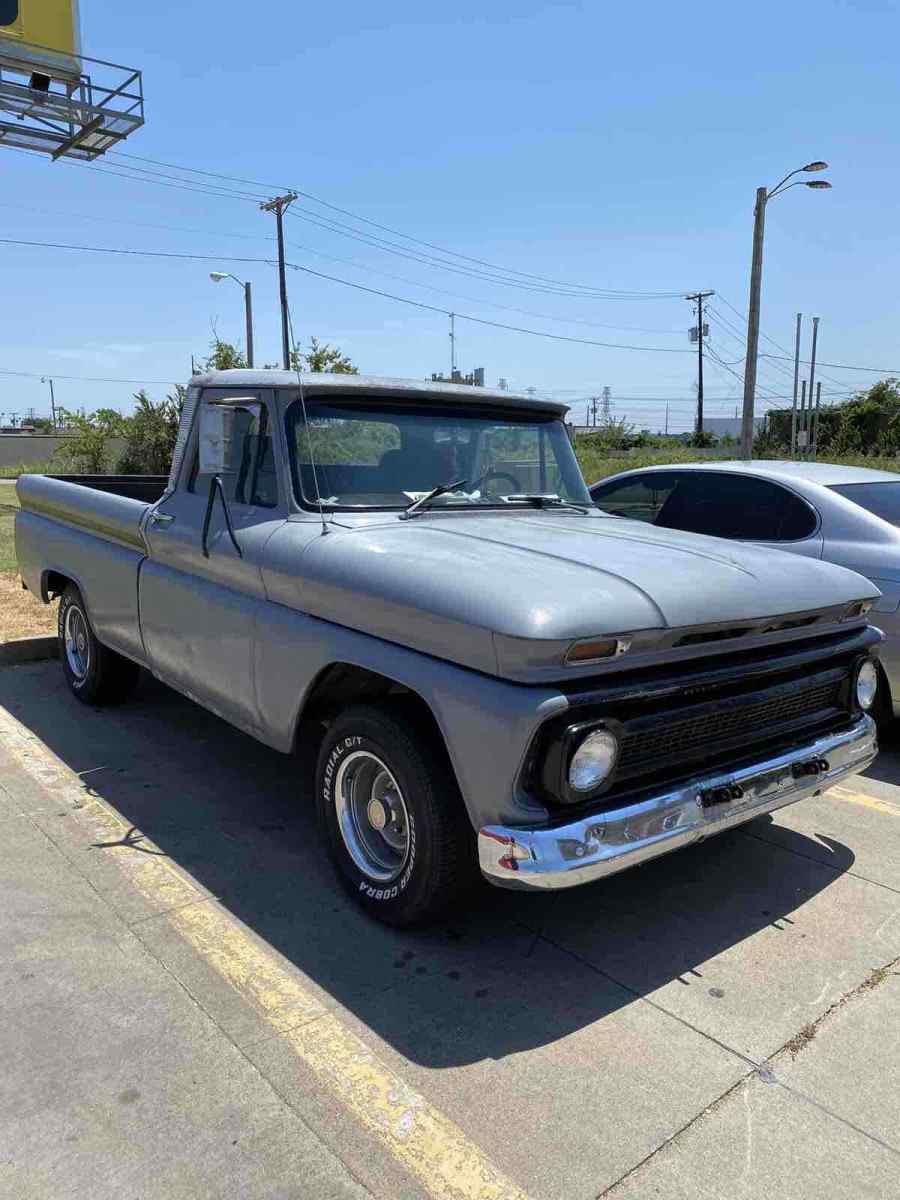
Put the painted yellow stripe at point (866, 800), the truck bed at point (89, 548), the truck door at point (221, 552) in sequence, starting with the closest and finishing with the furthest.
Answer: the truck door at point (221, 552)
the painted yellow stripe at point (866, 800)
the truck bed at point (89, 548)

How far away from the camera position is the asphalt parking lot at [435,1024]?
211 cm

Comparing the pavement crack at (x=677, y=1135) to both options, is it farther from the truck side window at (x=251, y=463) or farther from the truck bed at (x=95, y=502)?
the truck bed at (x=95, y=502)

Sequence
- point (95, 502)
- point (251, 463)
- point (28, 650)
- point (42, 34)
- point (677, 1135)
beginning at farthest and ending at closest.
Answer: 1. point (42, 34)
2. point (28, 650)
3. point (95, 502)
4. point (251, 463)
5. point (677, 1135)

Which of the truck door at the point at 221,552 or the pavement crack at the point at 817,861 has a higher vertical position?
the truck door at the point at 221,552

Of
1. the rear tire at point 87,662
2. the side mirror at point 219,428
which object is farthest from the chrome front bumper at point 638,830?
the rear tire at point 87,662

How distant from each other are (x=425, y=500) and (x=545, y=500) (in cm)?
73

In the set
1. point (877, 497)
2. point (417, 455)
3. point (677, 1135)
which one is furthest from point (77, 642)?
point (877, 497)

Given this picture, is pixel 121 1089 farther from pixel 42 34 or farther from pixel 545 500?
pixel 42 34

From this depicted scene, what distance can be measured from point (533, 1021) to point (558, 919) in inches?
24.3

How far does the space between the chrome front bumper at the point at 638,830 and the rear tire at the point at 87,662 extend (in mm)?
3486

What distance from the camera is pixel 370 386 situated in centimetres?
385

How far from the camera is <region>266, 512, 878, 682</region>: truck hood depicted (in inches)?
99.1

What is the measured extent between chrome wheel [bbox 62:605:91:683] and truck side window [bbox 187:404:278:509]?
2040mm

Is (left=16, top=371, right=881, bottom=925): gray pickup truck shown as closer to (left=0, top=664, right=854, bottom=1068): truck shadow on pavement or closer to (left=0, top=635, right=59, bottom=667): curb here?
(left=0, top=664, right=854, bottom=1068): truck shadow on pavement
